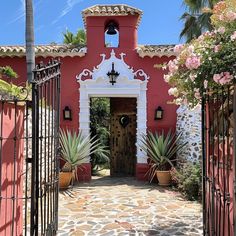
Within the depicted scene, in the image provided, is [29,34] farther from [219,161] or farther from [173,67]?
[219,161]

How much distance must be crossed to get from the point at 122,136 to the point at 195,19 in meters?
5.49

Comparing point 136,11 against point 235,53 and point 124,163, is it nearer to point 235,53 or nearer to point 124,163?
point 124,163

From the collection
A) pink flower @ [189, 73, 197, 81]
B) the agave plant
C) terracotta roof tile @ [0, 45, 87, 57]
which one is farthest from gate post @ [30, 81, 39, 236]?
terracotta roof tile @ [0, 45, 87, 57]

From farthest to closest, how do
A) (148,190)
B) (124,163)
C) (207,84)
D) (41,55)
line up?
1. (124,163)
2. (41,55)
3. (148,190)
4. (207,84)

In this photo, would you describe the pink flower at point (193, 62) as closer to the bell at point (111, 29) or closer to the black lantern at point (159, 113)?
the black lantern at point (159, 113)

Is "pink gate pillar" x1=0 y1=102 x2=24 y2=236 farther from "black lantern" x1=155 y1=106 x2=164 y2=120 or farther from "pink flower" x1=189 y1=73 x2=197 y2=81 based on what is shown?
"black lantern" x1=155 y1=106 x2=164 y2=120

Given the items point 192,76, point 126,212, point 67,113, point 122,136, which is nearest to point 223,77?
point 192,76

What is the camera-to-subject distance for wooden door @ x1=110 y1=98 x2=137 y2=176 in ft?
45.0

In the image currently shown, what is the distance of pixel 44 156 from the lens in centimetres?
494

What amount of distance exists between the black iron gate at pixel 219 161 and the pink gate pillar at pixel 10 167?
223cm

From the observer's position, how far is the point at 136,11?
11297mm

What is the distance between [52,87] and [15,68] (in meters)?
6.85

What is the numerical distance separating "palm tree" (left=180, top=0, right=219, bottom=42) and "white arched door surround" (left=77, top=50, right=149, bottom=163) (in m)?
3.43

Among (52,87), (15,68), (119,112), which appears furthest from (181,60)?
(119,112)
